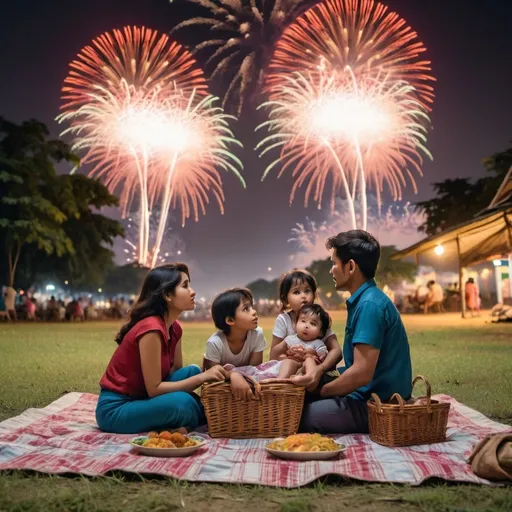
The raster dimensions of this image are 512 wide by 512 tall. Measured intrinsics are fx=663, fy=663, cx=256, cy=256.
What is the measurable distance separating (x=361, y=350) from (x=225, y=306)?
1325 millimetres

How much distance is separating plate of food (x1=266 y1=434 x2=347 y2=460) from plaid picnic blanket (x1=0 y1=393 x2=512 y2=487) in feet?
0.17

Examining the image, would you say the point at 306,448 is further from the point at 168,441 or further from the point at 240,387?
the point at 168,441

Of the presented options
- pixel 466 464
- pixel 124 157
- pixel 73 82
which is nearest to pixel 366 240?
pixel 466 464

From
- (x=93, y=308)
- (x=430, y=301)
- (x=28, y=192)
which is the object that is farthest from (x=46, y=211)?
(x=430, y=301)

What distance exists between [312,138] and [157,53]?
817cm

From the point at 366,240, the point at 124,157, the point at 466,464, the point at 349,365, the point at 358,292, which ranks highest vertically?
the point at 124,157

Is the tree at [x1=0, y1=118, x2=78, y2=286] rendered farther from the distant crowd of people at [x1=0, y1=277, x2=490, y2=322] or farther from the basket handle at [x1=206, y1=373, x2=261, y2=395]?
the basket handle at [x1=206, y1=373, x2=261, y2=395]

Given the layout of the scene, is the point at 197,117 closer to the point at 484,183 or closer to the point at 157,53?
the point at 157,53

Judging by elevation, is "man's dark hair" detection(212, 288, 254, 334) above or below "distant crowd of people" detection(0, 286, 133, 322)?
below

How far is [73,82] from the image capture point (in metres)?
28.1

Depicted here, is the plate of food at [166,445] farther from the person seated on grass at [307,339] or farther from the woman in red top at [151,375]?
the person seated on grass at [307,339]

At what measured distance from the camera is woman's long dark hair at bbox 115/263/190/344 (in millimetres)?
5320

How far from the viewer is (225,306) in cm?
561

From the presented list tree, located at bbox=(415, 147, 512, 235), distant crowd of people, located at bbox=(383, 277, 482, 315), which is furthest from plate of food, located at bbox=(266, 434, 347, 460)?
tree, located at bbox=(415, 147, 512, 235)
